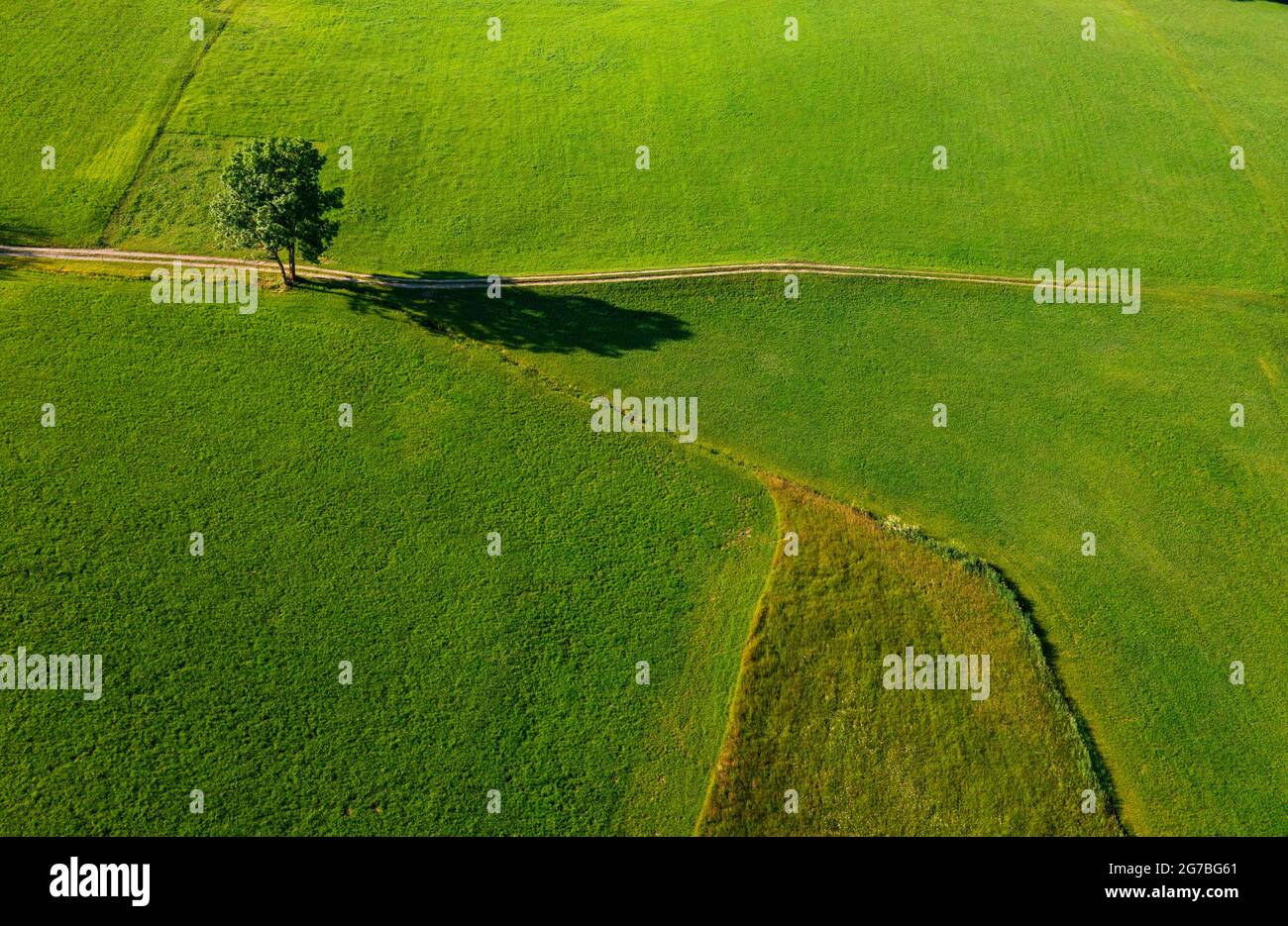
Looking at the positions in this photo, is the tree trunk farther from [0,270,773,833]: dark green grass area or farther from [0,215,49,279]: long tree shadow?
[0,215,49,279]: long tree shadow

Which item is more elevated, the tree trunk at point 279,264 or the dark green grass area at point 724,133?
the dark green grass area at point 724,133

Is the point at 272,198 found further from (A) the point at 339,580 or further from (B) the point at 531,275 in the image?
(A) the point at 339,580

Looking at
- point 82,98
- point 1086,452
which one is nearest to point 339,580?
point 1086,452

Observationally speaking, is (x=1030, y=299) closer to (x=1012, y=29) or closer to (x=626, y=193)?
(x=626, y=193)

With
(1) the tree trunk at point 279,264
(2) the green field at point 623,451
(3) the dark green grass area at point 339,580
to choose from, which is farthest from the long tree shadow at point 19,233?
(1) the tree trunk at point 279,264

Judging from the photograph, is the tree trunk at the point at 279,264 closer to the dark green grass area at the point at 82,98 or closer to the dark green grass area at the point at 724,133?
the dark green grass area at the point at 724,133

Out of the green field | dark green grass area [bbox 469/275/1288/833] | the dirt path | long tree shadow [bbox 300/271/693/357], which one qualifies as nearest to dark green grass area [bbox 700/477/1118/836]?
the green field
